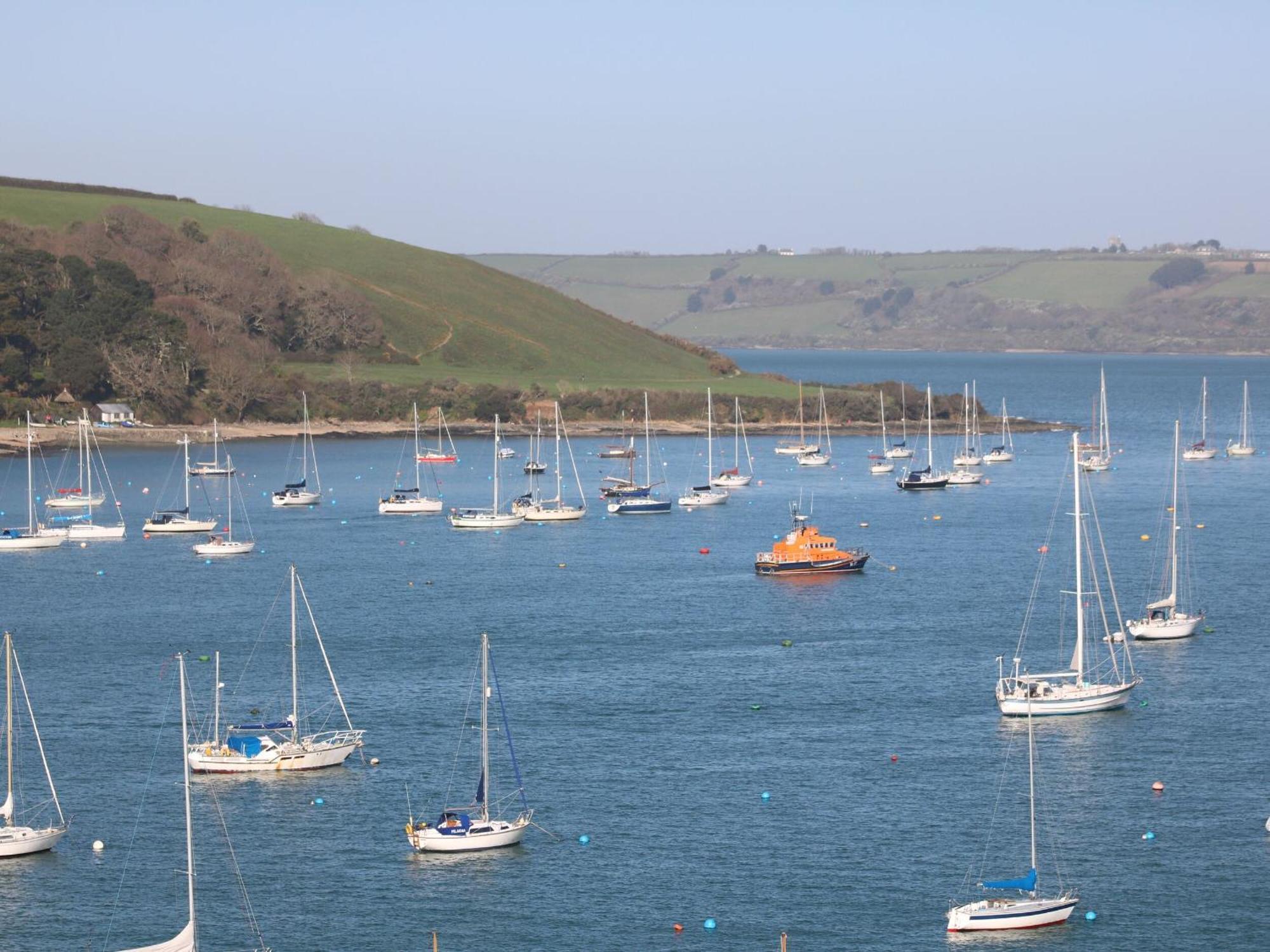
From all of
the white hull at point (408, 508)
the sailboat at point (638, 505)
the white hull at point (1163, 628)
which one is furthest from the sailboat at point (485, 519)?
the white hull at point (1163, 628)

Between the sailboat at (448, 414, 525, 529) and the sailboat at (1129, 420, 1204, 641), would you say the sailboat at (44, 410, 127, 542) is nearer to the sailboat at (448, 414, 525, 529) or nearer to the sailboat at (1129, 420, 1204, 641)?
the sailboat at (448, 414, 525, 529)

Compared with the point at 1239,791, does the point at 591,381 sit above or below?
above

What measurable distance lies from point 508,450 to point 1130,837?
109 metres

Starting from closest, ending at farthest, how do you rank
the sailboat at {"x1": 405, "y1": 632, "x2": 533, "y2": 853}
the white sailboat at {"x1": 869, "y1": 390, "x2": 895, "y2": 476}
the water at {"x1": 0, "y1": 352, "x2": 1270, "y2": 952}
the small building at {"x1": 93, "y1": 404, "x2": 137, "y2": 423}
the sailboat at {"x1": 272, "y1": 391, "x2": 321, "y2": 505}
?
the water at {"x1": 0, "y1": 352, "x2": 1270, "y2": 952}, the sailboat at {"x1": 405, "y1": 632, "x2": 533, "y2": 853}, the sailboat at {"x1": 272, "y1": 391, "x2": 321, "y2": 505}, the white sailboat at {"x1": 869, "y1": 390, "x2": 895, "y2": 476}, the small building at {"x1": 93, "y1": 404, "x2": 137, "y2": 423}

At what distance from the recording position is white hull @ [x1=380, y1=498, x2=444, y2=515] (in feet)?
367

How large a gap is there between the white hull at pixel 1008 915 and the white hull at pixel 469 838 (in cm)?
1123

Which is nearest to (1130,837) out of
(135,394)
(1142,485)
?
(1142,485)

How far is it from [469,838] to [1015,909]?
1340 cm

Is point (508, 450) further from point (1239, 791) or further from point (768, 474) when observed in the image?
point (1239, 791)

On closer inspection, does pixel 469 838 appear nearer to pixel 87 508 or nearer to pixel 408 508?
pixel 408 508

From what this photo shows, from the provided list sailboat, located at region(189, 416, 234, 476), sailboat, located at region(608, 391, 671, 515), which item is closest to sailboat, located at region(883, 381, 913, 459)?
sailboat, located at region(608, 391, 671, 515)

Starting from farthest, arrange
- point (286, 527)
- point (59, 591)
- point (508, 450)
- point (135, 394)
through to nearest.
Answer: point (135, 394) → point (508, 450) → point (286, 527) → point (59, 591)

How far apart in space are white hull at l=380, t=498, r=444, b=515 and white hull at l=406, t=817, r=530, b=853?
6784 cm

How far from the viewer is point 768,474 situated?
451 feet
